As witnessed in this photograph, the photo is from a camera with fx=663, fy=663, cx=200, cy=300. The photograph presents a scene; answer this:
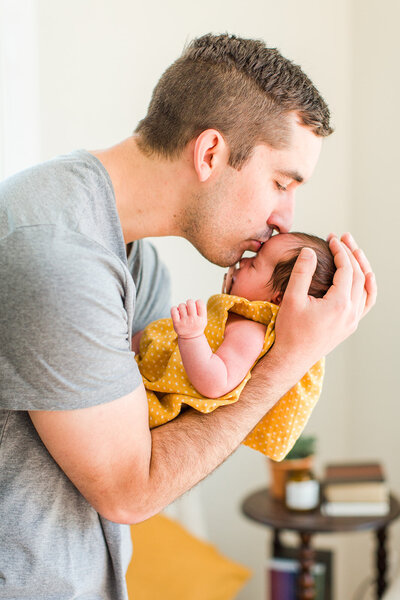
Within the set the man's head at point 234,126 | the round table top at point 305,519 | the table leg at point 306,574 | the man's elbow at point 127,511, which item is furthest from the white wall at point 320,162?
the man's elbow at point 127,511

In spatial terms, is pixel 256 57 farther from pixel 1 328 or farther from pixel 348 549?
pixel 348 549

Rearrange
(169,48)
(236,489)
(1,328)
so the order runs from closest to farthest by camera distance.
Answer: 1. (1,328)
2. (169,48)
3. (236,489)

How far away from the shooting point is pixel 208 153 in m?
1.38

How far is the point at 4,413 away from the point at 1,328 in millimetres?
177

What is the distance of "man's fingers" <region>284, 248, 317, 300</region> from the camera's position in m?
1.33

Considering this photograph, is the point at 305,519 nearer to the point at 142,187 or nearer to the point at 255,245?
the point at 255,245

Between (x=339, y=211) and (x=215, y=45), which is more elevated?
(x=215, y=45)

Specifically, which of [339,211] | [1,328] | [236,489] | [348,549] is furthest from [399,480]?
[1,328]

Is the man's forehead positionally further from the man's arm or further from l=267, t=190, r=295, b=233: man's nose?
the man's arm

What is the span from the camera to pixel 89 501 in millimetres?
1105

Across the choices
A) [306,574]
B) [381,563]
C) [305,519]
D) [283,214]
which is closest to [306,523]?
[305,519]

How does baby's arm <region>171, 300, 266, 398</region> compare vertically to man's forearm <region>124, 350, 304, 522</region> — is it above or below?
above

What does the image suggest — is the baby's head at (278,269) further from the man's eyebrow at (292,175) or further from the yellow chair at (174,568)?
the yellow chair at (174,568)

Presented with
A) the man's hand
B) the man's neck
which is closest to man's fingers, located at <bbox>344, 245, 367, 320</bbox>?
the man's hand
